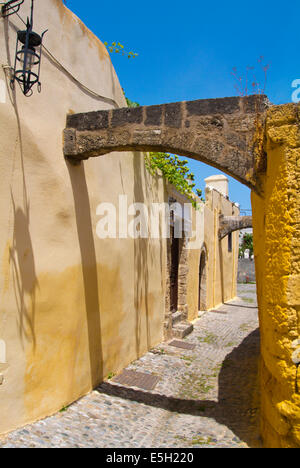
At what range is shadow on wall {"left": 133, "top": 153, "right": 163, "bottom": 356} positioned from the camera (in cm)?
554

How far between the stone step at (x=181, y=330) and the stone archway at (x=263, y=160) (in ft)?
13.2

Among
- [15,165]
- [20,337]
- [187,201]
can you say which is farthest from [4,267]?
[187,201]

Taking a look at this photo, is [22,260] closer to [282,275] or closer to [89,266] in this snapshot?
[89,266]

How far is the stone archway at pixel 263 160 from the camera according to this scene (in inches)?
99.7

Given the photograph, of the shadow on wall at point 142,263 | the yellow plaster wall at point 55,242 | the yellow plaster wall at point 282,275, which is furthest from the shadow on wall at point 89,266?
the yellow plaster wall at point 282,275

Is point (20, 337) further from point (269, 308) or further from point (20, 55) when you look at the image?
point (20, 55)

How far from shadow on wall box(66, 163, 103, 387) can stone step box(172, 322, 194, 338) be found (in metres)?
3.18

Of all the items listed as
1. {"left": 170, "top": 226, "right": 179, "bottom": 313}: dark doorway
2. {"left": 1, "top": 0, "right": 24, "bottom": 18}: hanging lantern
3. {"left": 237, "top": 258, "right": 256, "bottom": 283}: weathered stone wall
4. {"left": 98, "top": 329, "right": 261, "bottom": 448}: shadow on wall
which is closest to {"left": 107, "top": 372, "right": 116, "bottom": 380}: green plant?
{"left": 98, "top": 329, "right": 261, "bottom": 448}: shadow on wall

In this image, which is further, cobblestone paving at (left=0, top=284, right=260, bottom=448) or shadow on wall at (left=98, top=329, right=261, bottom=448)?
shadow on wall at (left=98, top=329, right=261, bottom=448)

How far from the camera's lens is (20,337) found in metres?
3.05

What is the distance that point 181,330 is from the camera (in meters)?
7.35

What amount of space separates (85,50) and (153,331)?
4.62 m

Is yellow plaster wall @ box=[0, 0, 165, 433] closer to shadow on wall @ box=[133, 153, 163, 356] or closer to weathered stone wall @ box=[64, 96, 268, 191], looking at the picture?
weathered stone wall @ box=[64, 96, 268, 191]

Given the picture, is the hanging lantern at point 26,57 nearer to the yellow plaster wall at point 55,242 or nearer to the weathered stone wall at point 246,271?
the yellow plaster wall at point 55,242
